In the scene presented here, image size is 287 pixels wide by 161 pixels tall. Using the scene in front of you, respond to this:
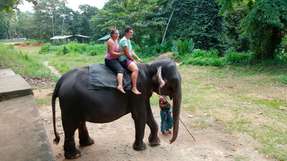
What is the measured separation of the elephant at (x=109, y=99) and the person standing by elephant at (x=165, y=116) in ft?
2.12

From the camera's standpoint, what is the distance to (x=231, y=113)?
7.16 meters

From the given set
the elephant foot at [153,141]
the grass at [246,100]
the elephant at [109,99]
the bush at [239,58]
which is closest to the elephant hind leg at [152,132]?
the elephant foot at [153,141]

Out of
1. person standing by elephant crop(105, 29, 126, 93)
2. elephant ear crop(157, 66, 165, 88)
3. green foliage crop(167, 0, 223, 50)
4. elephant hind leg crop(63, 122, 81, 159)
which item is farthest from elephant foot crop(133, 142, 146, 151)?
green foliage crop(167, 0, 223, 50)

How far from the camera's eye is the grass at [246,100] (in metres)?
5.80

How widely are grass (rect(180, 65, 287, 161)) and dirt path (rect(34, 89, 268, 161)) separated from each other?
233mm

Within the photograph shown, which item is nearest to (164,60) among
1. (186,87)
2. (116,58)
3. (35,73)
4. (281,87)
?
(116,58)

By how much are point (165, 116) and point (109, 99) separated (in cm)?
147

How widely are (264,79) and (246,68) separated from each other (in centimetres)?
265

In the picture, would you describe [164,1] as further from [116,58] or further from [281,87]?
[116,58]

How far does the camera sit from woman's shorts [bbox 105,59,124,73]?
15.6 ft

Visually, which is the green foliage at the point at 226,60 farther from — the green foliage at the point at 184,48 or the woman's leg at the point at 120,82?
the woman's leg at the point at 120,82

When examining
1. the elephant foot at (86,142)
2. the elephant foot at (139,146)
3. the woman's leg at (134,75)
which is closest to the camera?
the woman's leg at (134,75)

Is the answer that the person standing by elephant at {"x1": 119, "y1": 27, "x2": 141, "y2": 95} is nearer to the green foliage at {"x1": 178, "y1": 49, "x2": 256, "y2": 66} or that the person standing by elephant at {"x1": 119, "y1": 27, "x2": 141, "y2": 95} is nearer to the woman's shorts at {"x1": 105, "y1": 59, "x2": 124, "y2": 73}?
the woman's shorts at {"x1": 105, "y1": 59, "x2": 124, "y2": 73}

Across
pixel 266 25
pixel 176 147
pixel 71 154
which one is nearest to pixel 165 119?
pixel 176 147
